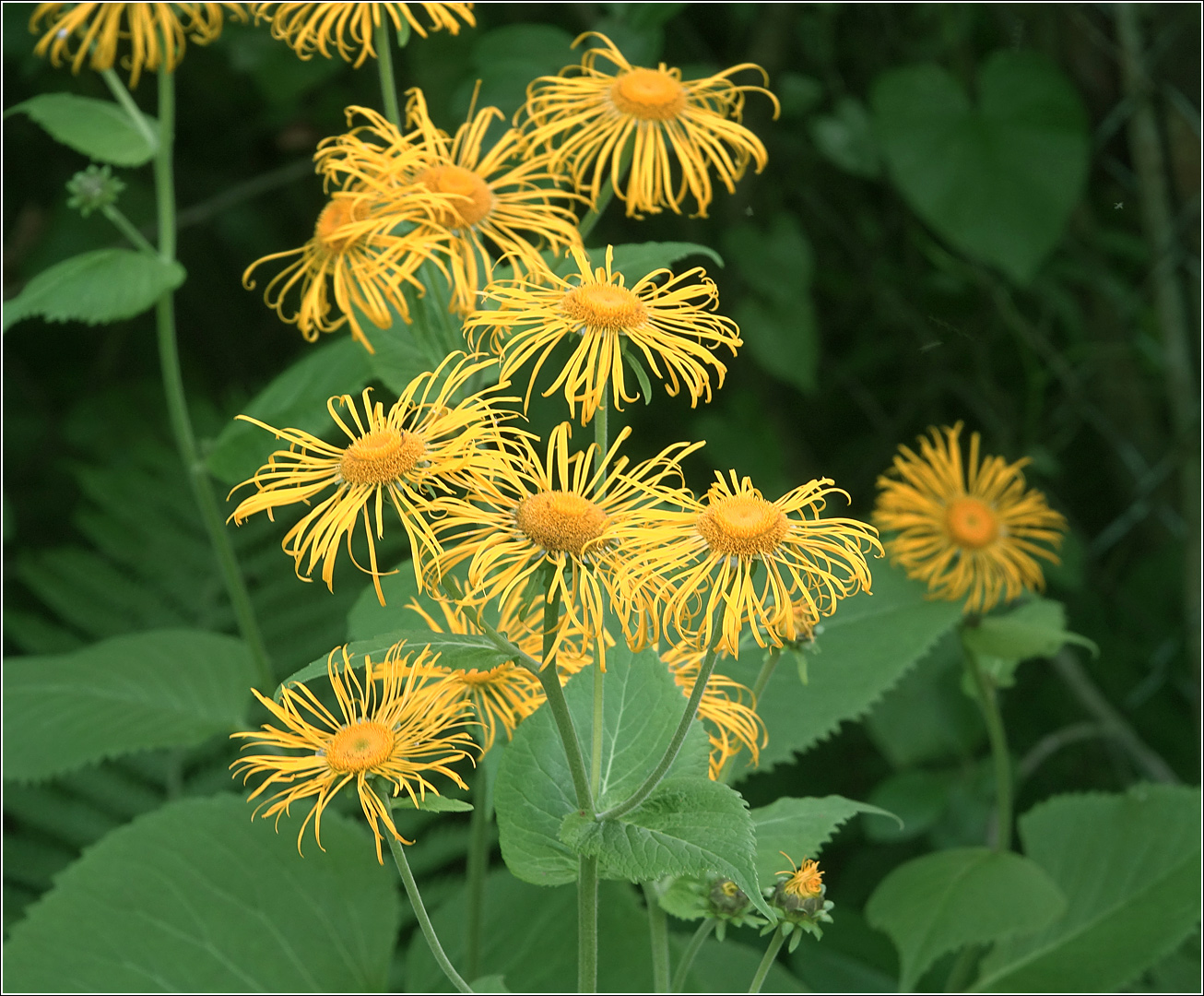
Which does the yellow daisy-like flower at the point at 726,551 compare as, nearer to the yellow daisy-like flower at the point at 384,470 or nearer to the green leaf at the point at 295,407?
the yellow daisy-like flower at the point at 384,470

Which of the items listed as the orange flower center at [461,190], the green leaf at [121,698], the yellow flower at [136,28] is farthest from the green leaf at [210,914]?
the yellow flower at [136,28]

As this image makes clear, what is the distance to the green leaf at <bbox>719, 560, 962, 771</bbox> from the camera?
0.83 metres

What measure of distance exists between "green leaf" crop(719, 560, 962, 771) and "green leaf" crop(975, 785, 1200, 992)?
233mm

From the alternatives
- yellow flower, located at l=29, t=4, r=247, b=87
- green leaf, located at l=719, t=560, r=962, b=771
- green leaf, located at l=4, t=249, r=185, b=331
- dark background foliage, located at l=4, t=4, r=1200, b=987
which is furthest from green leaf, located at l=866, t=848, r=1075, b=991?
yellow flower, located at l=29, t=4, r=247, b=87

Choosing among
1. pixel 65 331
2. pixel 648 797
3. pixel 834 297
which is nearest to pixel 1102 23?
pixel 834 297

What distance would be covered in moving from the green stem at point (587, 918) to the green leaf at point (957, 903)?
393 millimetres

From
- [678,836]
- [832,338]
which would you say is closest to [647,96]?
[678,836]

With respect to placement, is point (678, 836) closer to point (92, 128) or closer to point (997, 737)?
point (997, 737)

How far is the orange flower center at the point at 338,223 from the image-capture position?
0.62 meters

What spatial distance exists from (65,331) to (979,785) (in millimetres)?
1261

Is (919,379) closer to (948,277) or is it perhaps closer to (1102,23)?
(948,277)

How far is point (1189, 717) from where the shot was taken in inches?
56.8

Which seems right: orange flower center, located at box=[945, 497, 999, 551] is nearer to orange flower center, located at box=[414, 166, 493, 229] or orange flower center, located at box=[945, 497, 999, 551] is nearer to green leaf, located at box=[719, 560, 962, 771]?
green leaf, located at box=[719, 560, 962, 771]

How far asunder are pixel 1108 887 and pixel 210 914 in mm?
708
